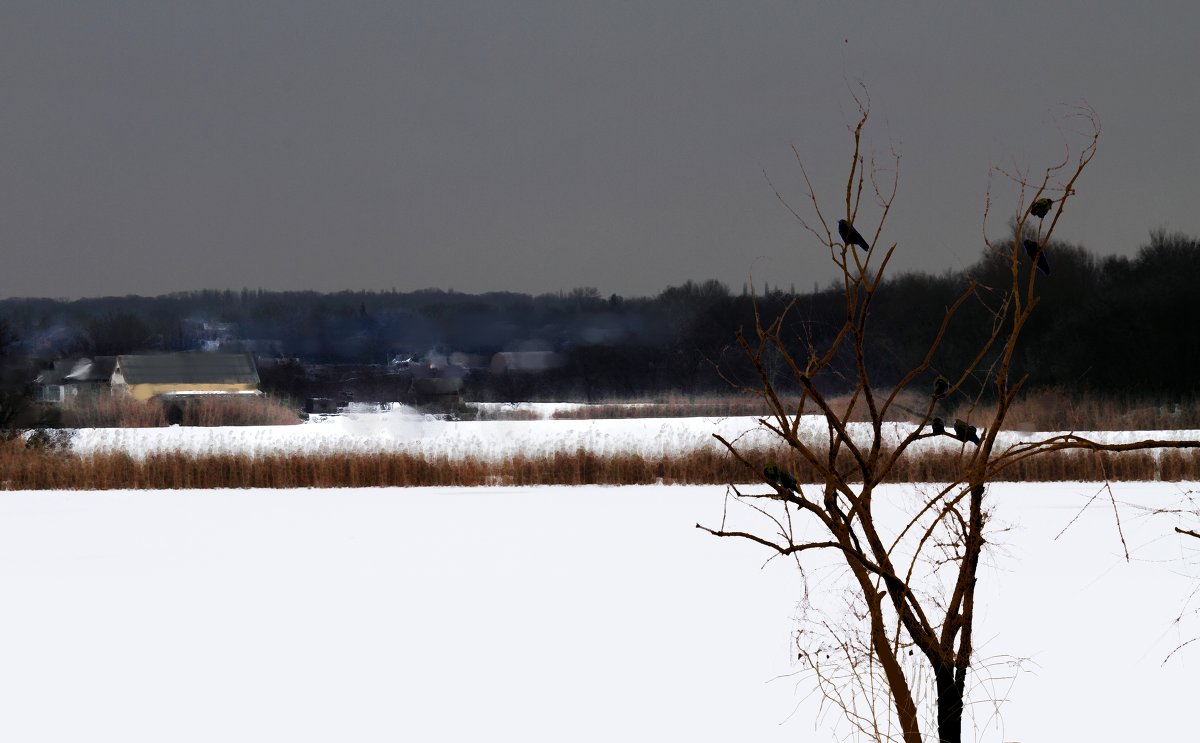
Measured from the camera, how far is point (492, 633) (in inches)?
208

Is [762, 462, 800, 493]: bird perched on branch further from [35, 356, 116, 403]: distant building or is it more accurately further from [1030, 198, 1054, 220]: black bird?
[35, 356, 116, 403]: distant building

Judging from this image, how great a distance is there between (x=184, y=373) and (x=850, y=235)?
143 ft

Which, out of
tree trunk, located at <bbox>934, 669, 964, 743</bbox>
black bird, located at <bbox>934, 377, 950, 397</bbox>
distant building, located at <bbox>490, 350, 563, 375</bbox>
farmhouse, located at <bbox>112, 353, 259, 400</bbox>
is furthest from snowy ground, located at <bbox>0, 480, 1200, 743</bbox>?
farmhouse, located at <bbox>112, 353, 259, 400</bbox>

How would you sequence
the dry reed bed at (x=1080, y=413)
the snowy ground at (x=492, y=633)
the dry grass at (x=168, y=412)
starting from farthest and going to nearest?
the dry grass at (x=168, y=412), the dry reed bed at (x=1080, y=413), the snowy ground at (x=492, y=633)

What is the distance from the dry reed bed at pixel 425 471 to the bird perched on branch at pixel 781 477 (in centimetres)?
1029

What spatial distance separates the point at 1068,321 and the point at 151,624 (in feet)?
65.0

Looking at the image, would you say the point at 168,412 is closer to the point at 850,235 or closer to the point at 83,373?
the point at 83,373

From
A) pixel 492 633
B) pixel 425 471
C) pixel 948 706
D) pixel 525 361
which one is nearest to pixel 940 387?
pixel 948 706

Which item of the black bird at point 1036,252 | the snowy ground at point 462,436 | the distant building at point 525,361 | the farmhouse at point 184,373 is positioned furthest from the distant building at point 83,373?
the black bird at point 1036,252

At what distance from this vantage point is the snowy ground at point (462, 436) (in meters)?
15.2

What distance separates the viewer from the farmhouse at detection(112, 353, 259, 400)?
4125cm

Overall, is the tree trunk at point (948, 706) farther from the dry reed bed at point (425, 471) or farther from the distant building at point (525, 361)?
the distant building at point (525, 361)

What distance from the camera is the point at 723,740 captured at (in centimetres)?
373

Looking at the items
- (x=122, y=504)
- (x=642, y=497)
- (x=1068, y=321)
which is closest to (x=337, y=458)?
(x=122, y=504)
